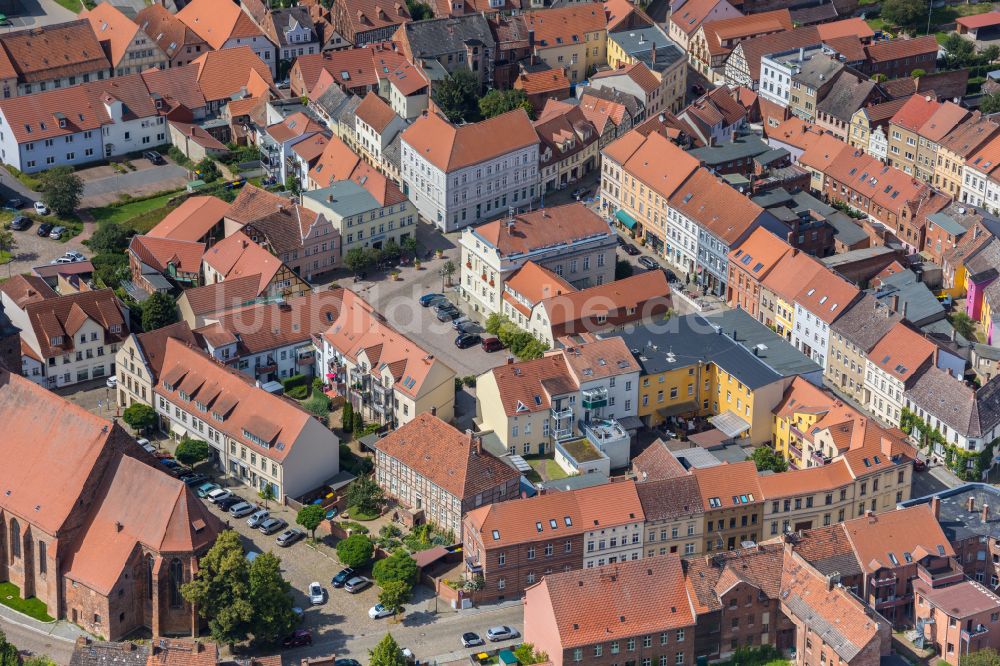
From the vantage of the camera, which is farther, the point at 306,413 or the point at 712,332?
the point at 712,332

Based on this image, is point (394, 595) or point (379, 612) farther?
point (379, 612)

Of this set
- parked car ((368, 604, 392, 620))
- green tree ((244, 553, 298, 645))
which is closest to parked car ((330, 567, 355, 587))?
parked car ((368, 604, 392, 620))

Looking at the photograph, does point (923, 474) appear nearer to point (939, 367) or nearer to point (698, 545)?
point (939, 367)

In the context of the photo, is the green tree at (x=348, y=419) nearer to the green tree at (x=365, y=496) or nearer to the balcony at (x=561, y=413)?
the green tree at (x=365, y=496)

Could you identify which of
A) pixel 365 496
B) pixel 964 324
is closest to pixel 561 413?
pixel 365 496

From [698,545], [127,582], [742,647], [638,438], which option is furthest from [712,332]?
[127,582]

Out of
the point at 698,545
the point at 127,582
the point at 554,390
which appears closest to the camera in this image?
the point at 127,582

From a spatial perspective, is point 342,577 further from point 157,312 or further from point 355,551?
point 157,312

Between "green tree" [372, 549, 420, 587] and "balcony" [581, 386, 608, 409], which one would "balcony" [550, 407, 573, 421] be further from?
"green tree" [372, 549, 420, 587]
